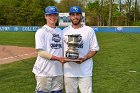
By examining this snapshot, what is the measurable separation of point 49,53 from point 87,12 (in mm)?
91481

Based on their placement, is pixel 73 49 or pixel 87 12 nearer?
pixel 73 49

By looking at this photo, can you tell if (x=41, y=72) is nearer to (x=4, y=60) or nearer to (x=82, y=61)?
(x=82, y=61)

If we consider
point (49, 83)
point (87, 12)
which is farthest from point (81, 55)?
point (87, 12)

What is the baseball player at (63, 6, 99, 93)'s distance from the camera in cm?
602

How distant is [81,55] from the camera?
604 centimetres

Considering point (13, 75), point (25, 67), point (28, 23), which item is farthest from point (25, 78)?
point (28, 23)

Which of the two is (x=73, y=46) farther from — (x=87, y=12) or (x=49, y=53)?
(x=87, y=12)

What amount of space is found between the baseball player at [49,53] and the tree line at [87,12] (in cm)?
6790

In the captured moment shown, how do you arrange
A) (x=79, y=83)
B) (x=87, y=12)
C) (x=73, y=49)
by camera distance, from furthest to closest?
(x=87, y=12), (x=79, y=83), (x=73, y=49)

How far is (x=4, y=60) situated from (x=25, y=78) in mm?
5484

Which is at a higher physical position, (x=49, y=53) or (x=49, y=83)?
(x=49, y=53)

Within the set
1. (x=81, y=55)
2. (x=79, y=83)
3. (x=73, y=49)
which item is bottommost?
(x=79, y=83)

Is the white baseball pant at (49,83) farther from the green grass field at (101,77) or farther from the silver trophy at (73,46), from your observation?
the green grass field at (101,77)

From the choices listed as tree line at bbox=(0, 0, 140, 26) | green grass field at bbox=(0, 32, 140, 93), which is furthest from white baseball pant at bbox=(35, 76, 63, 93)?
tree line at bbox=(0, 0, 140, 26)
